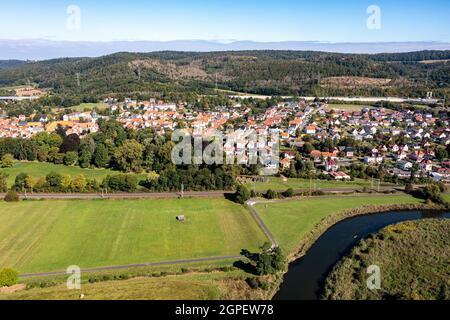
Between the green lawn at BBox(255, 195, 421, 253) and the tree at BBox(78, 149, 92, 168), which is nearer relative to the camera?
the green lawn at BBox(255, 195, 421, 253)

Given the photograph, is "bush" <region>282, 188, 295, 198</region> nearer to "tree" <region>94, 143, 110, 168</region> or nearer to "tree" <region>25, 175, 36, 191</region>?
"tree" <region>94, 143, 110, 168</region>

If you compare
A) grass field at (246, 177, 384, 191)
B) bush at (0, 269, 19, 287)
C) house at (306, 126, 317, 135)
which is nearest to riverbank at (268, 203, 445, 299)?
grass field at (246, 177, 384, 191)

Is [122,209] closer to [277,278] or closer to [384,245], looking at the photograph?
[277,278]

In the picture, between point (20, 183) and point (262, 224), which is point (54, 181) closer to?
point (20, 183)

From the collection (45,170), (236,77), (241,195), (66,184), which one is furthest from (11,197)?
(236,77)

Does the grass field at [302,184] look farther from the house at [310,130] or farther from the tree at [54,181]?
the house at [310,130]
